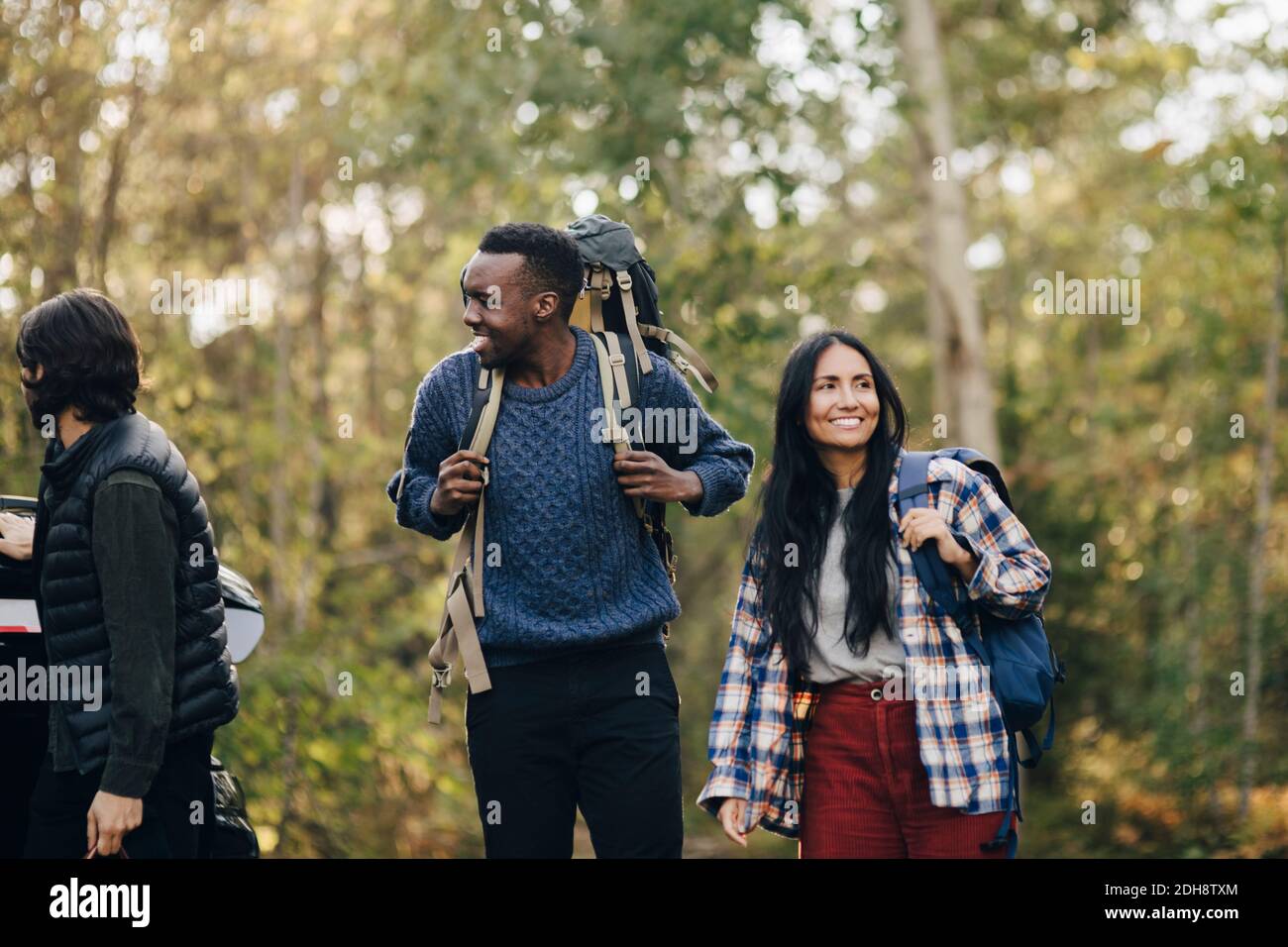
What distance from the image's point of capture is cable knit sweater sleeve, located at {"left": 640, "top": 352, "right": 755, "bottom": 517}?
152 inches

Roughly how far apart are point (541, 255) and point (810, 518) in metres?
0.95

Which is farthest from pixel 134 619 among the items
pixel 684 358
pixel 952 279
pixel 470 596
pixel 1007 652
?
pixel 952 279

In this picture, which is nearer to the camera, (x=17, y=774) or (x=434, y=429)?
(x=434, y=429)

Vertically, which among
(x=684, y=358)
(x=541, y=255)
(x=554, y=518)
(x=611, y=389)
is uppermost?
(x=541, y=255)

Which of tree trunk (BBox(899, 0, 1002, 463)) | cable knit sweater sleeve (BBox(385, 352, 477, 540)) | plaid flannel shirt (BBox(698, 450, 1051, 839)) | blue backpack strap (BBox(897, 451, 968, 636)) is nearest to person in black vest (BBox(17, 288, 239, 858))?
cable knit sweater sleeve (BBox(385, 352, 477, 540))

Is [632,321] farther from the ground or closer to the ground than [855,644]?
farther from the ground

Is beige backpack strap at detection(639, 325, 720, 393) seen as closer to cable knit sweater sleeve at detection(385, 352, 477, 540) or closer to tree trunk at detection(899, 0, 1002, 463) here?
cable knit sweater sleeve at detection(385, 352, 477, 540)

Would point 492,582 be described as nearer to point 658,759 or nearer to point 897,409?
point 658,759

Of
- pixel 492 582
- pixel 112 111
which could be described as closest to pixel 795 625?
pixel 492 582

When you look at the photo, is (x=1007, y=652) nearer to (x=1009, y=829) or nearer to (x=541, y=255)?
(x=1009, y=829)

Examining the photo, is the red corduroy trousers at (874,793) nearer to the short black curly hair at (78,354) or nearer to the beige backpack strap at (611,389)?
the beige backpack strap at (611,389)

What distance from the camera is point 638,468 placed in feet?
12.1

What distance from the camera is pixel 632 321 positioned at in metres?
3.96

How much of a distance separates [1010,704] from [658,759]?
0.85 meters
